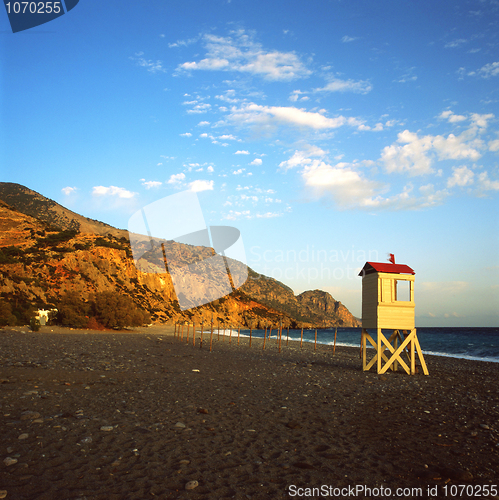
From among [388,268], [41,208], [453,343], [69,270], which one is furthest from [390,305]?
[41,208]

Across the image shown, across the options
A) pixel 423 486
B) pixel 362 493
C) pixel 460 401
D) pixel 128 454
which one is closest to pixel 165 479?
pixel 128 454

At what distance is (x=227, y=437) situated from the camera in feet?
20.2

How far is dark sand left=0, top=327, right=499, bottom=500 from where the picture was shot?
4.36 metres

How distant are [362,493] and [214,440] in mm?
2587

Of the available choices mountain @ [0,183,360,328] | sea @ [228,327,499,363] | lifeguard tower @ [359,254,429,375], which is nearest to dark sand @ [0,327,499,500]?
lifeguard tower @ [359,254,429,375]

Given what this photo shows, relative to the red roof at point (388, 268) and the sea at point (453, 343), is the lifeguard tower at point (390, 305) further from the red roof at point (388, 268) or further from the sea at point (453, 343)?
the sea at point (453, 343)

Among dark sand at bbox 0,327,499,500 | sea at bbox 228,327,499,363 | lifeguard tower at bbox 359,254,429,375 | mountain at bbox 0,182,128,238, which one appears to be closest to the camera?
dark sand at bbox 0,327,499,500

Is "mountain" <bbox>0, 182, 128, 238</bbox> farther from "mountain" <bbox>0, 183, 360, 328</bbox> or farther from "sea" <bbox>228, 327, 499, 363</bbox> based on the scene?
"sea" <bbox>228, 327, 499, 363</bbox>

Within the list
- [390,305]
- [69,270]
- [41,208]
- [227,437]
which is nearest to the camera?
[227,437]

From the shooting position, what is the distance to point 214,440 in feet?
19.5

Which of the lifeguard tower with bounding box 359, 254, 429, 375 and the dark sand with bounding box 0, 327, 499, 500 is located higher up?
the lifeguard tower with bounding box 359, 254, 429, 375

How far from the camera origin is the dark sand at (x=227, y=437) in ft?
14.3

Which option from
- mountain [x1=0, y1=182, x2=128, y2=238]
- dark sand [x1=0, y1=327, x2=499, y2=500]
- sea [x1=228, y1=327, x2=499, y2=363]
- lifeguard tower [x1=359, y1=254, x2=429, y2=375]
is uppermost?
mountain [x1=0, y1=182, x2=128, y2=238]

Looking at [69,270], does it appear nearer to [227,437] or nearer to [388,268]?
[388,268]
